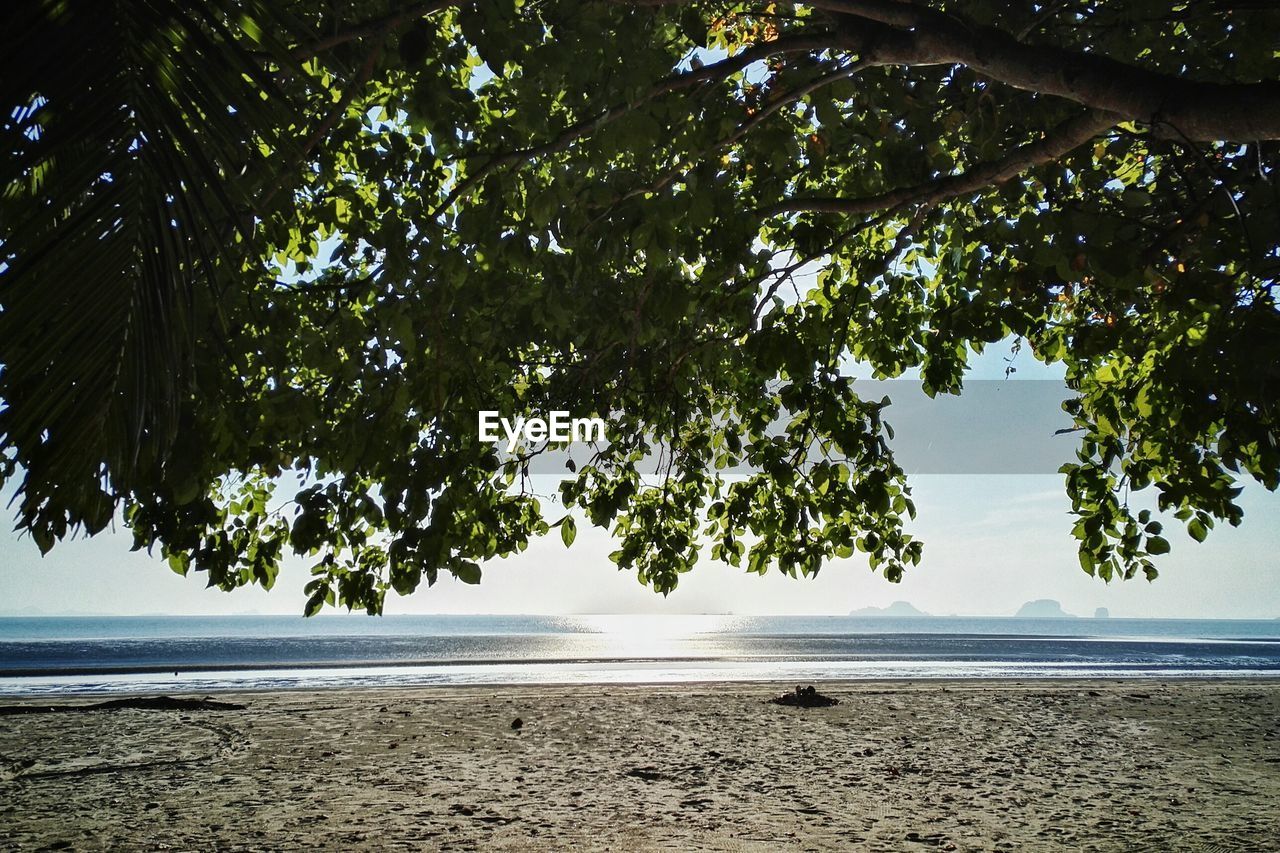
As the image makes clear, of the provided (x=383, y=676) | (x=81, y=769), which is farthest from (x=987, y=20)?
(x=383, y=676)

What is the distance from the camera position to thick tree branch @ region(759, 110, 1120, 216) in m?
4.58

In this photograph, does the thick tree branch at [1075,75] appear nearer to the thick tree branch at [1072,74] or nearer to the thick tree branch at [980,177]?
the thick tree branch at [1072,74]

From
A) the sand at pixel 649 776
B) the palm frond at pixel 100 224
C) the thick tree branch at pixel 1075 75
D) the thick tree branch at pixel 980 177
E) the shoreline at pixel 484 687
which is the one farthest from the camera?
the shoreline at pixel 484 687

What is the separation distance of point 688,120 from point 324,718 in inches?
465

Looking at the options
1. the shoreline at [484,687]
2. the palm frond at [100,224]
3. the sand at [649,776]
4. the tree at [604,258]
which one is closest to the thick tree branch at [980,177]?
the tree at [604,258]

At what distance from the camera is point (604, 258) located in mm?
5234

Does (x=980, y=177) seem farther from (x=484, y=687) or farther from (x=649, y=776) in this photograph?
(x=484, y=687)

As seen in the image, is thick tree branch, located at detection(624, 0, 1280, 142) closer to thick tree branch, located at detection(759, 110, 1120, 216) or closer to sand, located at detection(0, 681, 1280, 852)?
thick tree branch, located at detection(759, 110, 1120, 216)

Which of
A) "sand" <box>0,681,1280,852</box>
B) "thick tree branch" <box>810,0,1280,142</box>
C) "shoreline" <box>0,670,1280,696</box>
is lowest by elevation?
"shoreline" <box>0,670,1280,696</box>

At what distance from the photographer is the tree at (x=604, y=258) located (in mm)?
2424

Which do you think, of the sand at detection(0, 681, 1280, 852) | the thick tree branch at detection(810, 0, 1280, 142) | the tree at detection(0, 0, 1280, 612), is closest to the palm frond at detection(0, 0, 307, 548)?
the tree at detection(0, 0, 1280, 612)

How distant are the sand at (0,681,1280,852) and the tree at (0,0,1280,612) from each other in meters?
2.26

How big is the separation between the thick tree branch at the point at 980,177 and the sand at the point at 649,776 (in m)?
4.32

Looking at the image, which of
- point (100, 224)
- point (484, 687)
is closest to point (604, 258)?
point (100, 224)
